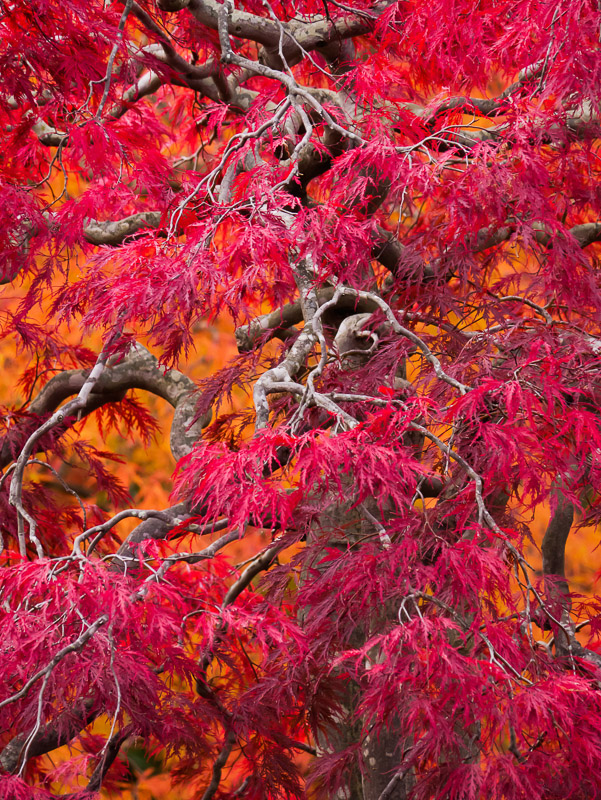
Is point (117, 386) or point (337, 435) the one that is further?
point (117, 386)

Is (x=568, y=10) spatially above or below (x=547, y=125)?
above

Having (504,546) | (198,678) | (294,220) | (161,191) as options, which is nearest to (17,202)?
(161,191)

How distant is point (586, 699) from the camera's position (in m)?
1.47

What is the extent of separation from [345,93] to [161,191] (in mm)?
660

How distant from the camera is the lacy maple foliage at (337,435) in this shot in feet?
4.84

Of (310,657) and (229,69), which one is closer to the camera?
(310,657)

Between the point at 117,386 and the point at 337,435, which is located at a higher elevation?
the point at 337,435

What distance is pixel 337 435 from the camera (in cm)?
150

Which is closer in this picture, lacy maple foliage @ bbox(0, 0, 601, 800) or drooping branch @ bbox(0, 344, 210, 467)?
lacy maple foliage @ bbox(0, 0, 601, 800)

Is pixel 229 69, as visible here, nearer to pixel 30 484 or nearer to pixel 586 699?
pixel 30 484

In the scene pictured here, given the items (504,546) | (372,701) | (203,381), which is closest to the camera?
(372,701)

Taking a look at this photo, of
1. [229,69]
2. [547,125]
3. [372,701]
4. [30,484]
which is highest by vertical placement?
[229,69]

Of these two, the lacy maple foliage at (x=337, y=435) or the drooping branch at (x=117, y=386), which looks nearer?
the lacy maple foliage at (x=337, y=435)

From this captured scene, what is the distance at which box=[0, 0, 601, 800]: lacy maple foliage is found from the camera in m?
1.48
